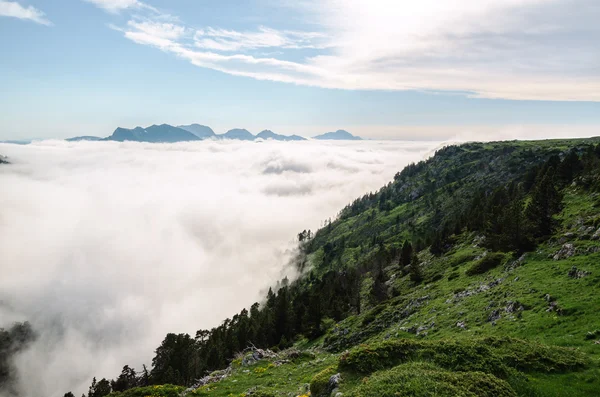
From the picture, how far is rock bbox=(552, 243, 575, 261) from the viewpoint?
4822 cm

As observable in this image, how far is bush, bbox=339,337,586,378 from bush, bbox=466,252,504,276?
4530 centimetres

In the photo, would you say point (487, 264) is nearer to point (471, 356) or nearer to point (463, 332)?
point (463, 332)

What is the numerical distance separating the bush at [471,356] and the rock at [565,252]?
1308 inches

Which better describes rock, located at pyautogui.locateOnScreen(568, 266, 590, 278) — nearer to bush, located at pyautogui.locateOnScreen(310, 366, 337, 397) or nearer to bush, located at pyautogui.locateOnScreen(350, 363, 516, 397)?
bush, located at pyautogui.locateOnScreen(350, 363, 516, 397)

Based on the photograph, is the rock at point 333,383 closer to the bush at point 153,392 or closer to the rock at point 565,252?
the bush at point 153,392

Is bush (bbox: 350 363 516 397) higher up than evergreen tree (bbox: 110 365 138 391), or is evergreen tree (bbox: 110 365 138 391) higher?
bush (bbox: 350 363 516 397)

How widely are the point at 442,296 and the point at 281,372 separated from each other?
3749cm

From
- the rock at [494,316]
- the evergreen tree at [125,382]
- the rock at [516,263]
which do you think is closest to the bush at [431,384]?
the rock at [494,316]

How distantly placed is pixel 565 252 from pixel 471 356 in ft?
137

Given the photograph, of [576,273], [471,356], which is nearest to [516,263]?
[576,273]

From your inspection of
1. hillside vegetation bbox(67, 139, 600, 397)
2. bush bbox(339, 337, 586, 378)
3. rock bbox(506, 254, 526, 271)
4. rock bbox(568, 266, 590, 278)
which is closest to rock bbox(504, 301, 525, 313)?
hillside vegetation bbox(67, 139, 600, 397)

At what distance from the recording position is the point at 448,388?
16547 millimetres

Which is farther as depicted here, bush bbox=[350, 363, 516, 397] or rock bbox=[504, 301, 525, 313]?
rock bbox=[504, 301, 525, 313]

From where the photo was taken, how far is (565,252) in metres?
49.2
